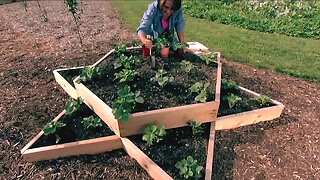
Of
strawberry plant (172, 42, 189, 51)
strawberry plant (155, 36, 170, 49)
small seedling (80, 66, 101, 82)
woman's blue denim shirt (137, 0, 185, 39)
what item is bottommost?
small seedling (80, 66, 101, 82)

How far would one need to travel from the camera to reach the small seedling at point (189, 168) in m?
2.92

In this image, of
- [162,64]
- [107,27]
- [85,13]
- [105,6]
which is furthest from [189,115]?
[105,6]

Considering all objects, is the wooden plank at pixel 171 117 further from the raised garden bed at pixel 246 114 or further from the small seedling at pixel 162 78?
Result: the small seedling at pixel 162 78

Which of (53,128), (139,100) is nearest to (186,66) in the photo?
(139,100)

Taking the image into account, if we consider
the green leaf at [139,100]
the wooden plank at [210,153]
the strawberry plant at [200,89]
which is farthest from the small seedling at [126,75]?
the wooden plank at [210,153]

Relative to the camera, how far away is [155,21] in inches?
172

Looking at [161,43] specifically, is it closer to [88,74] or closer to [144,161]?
[88,74]

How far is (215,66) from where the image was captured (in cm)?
451

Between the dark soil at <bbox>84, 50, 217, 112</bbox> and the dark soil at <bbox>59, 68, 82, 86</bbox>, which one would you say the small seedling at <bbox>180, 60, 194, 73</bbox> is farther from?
the dark soil at <bbox>59, 68, 82, 86</bbox>

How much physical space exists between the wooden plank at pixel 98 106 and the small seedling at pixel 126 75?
0.42 meters

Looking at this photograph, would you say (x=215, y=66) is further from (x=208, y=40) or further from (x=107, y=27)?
(x=107, y=27)

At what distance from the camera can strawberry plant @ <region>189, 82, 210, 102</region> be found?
358cm

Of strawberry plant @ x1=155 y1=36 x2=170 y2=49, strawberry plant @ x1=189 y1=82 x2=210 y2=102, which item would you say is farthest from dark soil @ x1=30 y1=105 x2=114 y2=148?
strawberry plant @ x1=155 y1=36 x2=170 y2=49

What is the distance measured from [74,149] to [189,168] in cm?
130
